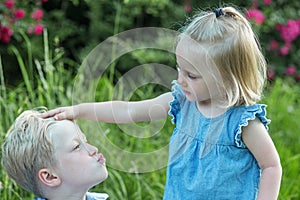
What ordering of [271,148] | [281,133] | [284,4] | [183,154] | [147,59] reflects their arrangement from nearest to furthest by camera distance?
[271,148] → [183,154] → [281,133] → [147,59] → [284,4]

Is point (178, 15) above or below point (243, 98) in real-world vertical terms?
below

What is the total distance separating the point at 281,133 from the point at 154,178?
4.16ft

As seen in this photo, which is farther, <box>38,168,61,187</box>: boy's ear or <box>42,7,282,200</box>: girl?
<box>38,168,61,187</box>: boy's ear

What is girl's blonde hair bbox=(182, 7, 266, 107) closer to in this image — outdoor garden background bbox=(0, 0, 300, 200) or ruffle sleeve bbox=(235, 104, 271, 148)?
ruffle sleeve bbox=(235, 104, 271, 148)

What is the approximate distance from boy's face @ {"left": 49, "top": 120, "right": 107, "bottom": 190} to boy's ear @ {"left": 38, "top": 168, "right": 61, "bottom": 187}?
0.06 feet

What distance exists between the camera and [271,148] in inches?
97.3

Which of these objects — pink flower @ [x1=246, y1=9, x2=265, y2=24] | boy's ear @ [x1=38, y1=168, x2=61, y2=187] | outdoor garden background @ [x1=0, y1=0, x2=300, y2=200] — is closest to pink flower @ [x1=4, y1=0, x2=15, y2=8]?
outdoor garden background @ [x1=0, y1=0, x2=300, y2=200]

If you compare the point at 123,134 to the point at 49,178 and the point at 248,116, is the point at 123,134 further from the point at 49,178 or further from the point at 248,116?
the point at 248,116

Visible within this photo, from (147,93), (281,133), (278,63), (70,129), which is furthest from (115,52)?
(70,129)

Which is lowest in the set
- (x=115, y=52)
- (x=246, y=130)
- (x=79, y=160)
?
(x=115, y=52)

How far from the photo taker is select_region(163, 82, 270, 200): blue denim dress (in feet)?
8.39

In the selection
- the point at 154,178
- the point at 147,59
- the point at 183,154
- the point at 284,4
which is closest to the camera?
the point at 183,154

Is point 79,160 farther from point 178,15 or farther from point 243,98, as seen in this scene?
point 178,15

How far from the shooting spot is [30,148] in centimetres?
255
